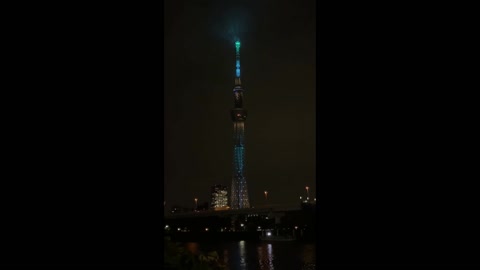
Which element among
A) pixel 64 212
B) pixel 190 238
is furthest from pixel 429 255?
pixel 190 238

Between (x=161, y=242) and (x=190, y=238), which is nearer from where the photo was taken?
(x=161, y=242)

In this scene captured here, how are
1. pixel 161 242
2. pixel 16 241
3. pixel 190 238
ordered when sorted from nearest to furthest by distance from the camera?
pixel 16 241 → pixel 161 242 → pixel 190 238

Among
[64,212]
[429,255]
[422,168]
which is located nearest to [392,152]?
[422,168]

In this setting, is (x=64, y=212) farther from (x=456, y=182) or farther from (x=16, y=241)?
(x=456, y=182)

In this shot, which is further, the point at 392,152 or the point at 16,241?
the point at 392,152

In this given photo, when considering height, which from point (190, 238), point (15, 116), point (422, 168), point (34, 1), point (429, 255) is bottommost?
point (190, 238)

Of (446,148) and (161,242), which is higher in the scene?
(446,148)

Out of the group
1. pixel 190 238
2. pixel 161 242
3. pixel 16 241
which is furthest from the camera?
pixel 190 238

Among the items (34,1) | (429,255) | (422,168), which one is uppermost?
(34,1)

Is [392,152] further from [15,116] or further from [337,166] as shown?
[15,116]
